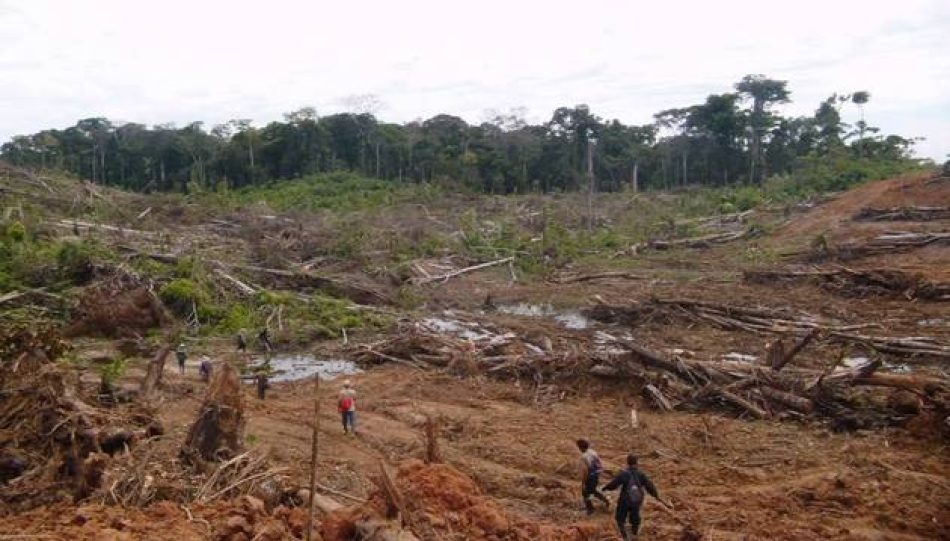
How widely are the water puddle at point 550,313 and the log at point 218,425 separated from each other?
35.6 feet

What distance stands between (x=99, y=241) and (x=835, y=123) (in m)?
43.2

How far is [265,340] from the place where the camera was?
54.6ft

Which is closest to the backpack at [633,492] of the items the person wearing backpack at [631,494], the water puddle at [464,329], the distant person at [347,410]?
the person wearing backpack at [631,494]

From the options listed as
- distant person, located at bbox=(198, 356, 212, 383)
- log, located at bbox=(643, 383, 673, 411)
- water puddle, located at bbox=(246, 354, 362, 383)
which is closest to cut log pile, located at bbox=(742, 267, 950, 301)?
log, located at bbox=(643, 383, 673, 411)

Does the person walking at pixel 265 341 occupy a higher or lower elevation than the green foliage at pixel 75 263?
lower

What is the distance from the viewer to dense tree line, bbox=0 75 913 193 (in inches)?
1857

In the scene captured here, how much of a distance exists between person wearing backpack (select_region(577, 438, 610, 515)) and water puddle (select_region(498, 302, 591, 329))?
9969 mm

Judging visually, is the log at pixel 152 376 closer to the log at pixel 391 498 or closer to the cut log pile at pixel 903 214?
the log at pixel 391 498

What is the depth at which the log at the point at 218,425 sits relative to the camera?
813 cm

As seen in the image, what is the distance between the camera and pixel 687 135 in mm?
49281

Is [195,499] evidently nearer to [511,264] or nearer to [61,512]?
[61,512]

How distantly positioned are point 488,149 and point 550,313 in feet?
101

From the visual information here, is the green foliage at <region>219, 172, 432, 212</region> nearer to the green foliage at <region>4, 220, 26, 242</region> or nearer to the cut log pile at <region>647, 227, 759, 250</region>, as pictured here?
the cut log pile at <region>647, 227, 759, 250</region>

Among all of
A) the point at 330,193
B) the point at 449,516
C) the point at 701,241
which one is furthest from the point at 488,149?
the point at 449,516
